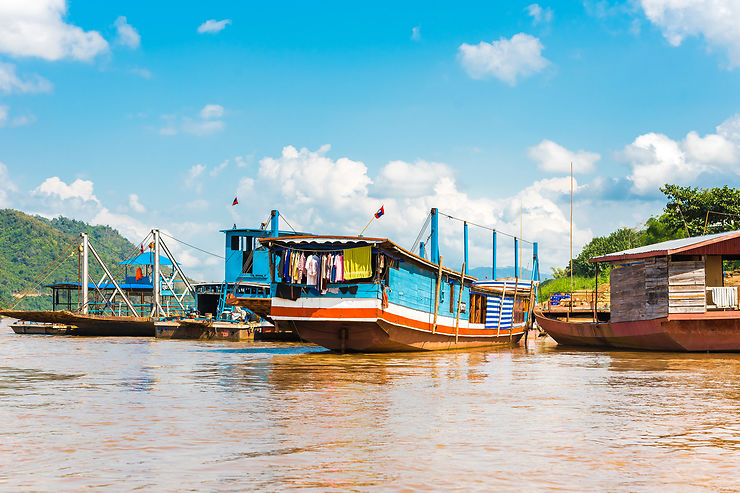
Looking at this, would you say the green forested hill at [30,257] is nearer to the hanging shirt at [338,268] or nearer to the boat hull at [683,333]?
the hanging shirt at [338,268]

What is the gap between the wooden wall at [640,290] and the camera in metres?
24.6

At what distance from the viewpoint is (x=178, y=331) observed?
3950 centimetres

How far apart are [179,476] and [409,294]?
18.2m

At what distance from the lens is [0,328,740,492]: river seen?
7.05 metres

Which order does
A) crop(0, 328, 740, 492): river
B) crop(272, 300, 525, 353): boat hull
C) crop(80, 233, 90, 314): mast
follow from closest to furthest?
crop(0, 328, 740, 492): river, crop(272, 300, 525, 353): boat hull, crop(80, 233, 90, 314): mast

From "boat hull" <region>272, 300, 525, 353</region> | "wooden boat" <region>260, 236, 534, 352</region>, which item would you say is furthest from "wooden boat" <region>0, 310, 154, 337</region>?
"boat hull" <region>272, 300, 525, 353</region>

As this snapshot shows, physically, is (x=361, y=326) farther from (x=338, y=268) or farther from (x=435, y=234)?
(x=435, y=234)

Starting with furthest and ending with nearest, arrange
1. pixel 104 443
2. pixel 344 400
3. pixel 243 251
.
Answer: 1. pixel 243 251
2. pixel 344 400
3. pixel 104 443

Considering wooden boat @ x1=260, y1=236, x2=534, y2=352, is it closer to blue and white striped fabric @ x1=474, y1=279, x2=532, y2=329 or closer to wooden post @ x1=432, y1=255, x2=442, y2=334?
wooden post @ x1=432, y1=255, x2=442, y2=334

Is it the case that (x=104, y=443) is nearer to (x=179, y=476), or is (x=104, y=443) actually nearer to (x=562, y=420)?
(x=179, y=476)

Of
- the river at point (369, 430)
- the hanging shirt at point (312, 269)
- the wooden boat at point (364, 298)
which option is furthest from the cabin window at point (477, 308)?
the river at point (369, 430)

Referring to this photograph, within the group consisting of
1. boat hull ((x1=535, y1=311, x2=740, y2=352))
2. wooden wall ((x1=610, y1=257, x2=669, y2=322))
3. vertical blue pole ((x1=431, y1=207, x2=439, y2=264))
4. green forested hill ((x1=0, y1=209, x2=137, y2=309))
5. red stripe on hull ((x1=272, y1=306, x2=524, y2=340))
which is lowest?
boat hull ((x1=535, y1=311, x2=740, y2=352))

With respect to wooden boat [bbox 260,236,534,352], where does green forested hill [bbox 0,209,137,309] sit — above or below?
above

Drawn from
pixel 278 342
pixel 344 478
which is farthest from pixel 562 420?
pixel 278 342
